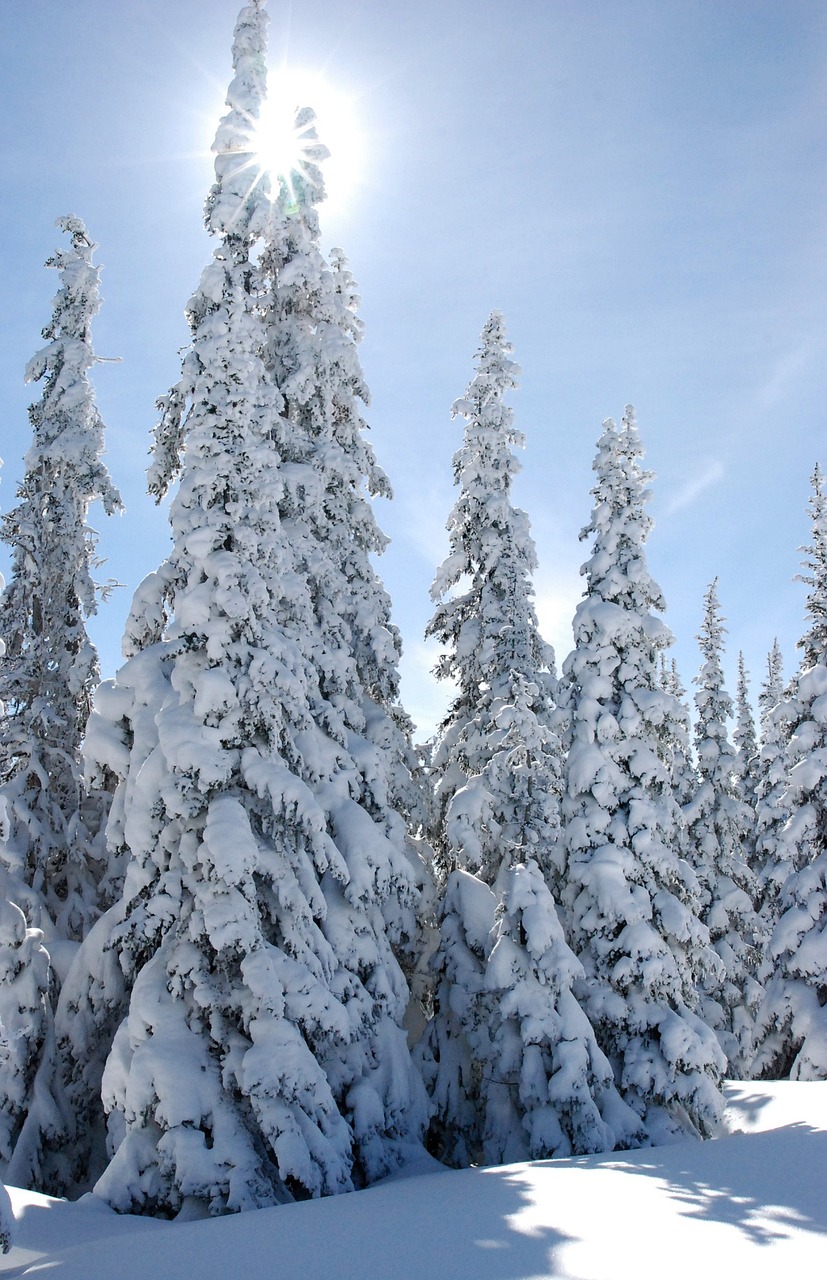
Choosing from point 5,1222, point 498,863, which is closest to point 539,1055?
point 498,863

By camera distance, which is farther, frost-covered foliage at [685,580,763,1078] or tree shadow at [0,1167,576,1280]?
frost-covered foliage at [685,580,763,1078]

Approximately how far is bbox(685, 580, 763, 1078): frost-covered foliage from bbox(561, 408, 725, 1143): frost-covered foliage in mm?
9872

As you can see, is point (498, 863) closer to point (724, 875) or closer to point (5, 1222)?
point (5, 1222)

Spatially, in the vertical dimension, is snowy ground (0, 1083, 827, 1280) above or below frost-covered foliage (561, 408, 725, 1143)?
below

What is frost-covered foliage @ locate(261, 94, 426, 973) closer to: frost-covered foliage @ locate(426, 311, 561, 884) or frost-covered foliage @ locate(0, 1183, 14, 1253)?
frost-covered foliage @ locate(426, 311, 561, 884)

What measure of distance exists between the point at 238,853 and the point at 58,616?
1122 cm

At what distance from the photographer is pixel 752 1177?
10164 millimetres

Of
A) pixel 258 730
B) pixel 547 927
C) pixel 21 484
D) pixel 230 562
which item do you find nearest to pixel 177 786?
pixel 258 730

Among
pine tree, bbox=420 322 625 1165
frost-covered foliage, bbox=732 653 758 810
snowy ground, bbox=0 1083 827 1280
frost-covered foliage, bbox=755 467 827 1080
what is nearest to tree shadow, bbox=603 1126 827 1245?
snowy ground, bbox=0 1083 827 1280

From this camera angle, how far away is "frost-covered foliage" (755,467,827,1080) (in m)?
21.8

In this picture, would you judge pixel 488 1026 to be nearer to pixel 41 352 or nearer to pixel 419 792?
pixel 419 792

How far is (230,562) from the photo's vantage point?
13570 millimetres

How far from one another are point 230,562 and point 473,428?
32.8 feet

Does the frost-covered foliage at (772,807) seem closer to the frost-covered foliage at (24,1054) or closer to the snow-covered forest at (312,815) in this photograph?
the snow-covered forest at (312,815)
